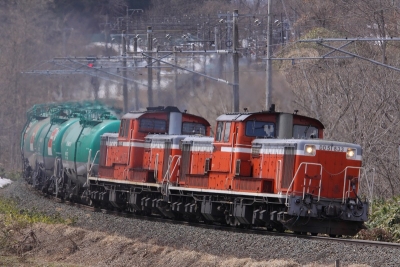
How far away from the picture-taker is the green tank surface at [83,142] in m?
28.1

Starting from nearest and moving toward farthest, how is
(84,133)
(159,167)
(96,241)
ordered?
(96,241) < (159,167) < (84,133)

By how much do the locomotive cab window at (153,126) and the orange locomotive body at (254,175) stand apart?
11 cm

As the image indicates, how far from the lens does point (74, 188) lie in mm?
29578

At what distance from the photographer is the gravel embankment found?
14.1 meters

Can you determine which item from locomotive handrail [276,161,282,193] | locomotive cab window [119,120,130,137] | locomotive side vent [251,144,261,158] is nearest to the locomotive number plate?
locomotive handrail [276,161,282,193]

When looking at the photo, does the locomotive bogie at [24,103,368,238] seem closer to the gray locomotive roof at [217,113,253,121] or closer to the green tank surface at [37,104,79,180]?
the gray locomotive roof at [217,113,253,121]

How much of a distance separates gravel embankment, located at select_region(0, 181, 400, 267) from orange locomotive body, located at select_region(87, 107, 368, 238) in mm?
1439

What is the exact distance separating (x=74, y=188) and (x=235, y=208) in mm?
11384

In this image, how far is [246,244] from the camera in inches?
633

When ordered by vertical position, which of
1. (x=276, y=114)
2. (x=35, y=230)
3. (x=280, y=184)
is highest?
(x=276, y=114)

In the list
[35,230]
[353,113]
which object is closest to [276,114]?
[35,230]

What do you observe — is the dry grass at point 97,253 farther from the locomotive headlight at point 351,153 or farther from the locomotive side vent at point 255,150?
the locomotive headlight at point 351,153

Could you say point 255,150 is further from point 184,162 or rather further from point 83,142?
point 83,142

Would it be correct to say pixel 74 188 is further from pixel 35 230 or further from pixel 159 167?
pixel 35 230
